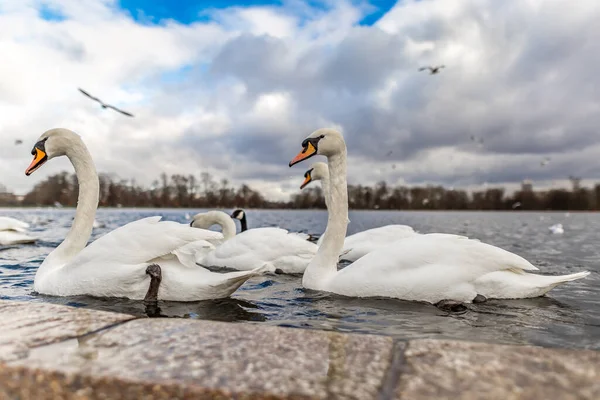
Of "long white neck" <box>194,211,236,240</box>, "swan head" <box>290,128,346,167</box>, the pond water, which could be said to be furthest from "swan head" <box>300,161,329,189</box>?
the pond water

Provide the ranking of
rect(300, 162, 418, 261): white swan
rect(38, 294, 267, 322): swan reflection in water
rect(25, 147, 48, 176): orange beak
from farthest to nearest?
1. rect(300, 162, 418, 261): white swan
2. rect(25, 147, 48, 176): orange beak
3. rect(38, 294, 267, 322): swan reflection in water

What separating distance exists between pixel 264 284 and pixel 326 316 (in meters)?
2.40

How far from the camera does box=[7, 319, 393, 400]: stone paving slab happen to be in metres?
1.72

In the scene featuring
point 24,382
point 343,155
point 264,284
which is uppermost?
point 343,155

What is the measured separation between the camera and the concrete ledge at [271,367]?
5.56 feet

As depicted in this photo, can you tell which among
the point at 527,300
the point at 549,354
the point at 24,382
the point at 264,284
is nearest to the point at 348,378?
the point at 549,354

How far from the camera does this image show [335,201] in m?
6.38

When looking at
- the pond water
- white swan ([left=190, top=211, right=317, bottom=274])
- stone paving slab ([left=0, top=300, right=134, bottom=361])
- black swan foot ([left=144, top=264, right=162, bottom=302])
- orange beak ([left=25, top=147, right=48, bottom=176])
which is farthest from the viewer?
white swan ([left=190, top=211, right=317, bottom=274])

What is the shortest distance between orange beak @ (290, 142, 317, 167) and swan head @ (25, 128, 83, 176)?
2686mm

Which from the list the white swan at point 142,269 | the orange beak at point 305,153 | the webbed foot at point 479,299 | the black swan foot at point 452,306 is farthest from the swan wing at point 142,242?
the webbed foot at point 479,299

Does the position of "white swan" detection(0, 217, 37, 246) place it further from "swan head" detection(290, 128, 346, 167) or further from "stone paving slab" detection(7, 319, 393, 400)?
"stone paving slab" detection(7, 319, 393, 400)

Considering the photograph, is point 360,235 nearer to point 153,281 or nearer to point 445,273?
point 445,273

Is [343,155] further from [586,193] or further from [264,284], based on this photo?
[586,193]

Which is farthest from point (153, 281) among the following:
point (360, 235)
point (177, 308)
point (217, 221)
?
point (360, 235)
